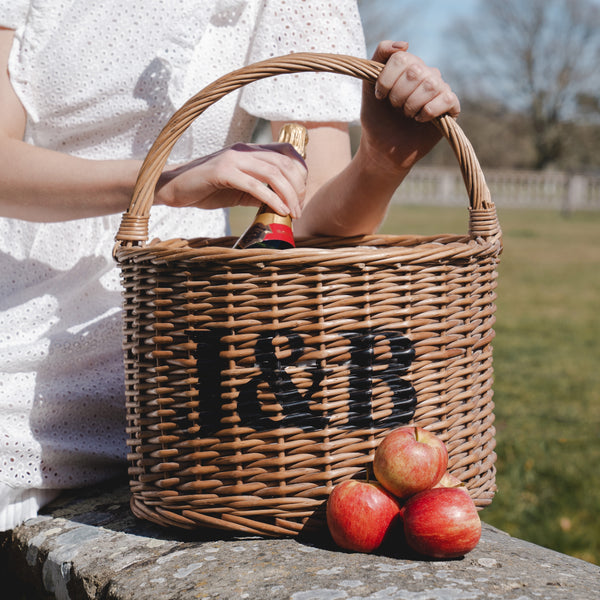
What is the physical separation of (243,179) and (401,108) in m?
0.30

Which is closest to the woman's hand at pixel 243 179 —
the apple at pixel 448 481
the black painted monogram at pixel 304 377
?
the black painted monogram at pixel 304 377

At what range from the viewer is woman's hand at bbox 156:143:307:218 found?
3.63 ft

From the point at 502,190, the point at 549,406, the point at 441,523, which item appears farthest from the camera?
the point at 502,190

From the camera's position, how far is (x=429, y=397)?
3.55ft

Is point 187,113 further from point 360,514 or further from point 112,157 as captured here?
point 360,514

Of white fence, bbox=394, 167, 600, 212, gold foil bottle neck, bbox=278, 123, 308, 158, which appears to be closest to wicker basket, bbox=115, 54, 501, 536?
gold foil bottle neck, bbox=278, 123, 308, 158

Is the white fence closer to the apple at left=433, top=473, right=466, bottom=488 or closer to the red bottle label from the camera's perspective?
the red bottle label

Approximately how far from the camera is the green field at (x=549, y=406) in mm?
2254

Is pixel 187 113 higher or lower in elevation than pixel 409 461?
higher

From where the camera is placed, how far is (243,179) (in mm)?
1100

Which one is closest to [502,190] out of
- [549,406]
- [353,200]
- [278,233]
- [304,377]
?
[549,406]

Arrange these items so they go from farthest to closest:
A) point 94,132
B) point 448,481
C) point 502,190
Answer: point 502,190, point 94,132, point 448,481

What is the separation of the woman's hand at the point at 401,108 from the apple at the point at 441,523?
1.90ft

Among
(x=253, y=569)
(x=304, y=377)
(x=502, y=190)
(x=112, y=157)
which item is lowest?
(x=253, y=569)
